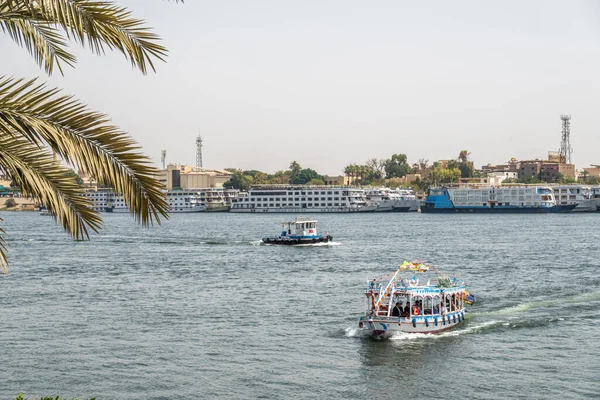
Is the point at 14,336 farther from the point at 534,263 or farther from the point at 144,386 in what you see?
the point at 534,263

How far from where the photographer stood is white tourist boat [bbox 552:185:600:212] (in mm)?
185525

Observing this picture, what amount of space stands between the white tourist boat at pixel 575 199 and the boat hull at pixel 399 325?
159183mm

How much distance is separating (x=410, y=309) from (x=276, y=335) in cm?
572

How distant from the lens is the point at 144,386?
1061 inches

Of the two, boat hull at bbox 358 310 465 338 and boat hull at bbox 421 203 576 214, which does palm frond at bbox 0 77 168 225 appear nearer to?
boat hull at bbox 358 310 465 338

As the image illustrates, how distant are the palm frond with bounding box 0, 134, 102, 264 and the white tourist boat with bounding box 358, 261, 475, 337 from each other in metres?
25.2

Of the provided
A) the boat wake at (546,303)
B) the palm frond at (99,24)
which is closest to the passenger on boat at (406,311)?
the boat wake at (546,303)

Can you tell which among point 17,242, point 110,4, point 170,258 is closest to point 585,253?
point 170,258

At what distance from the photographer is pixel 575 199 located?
186250 mm

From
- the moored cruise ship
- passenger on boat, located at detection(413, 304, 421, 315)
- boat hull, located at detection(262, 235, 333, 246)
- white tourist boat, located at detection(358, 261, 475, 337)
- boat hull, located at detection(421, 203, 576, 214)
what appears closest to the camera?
white tourist boat, located at detection(358, 261, 475, 337)

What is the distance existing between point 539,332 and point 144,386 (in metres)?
17.3

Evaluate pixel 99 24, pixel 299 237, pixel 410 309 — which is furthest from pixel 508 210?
pixel 99 24

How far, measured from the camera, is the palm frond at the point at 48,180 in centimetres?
878

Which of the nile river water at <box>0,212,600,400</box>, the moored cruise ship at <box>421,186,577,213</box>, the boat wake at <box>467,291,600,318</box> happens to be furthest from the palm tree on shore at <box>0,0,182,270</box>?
the moored cruise ship at <box>421,186,577,213</box>
